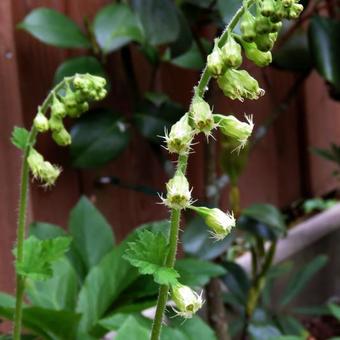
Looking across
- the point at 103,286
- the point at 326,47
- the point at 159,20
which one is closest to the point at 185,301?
the point at 103,286

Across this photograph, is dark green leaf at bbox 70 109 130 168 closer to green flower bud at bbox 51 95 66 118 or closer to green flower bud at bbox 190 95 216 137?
green flower bud at bbox 51 95 66 118

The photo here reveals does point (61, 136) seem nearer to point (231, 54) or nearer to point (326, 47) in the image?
point (231, 54)

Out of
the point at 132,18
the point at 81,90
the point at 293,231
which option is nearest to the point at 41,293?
the point at 81,90

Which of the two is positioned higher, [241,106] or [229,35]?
[229,35]

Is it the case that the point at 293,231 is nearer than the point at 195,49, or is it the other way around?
the point at 195,49

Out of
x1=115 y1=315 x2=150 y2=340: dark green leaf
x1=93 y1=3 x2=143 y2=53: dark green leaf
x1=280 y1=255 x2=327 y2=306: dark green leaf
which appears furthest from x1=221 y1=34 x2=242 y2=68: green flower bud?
x1=280 y1=255 x2=327 y2=306: dark green leaf

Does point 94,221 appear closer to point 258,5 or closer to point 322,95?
point 258,5

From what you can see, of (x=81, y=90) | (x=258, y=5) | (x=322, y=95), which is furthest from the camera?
(x=322, y=95)
